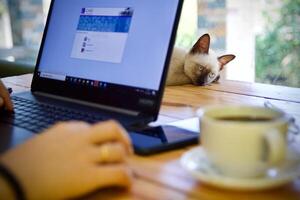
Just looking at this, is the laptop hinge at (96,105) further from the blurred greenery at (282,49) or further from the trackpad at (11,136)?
the blurred greenery at (282,49)

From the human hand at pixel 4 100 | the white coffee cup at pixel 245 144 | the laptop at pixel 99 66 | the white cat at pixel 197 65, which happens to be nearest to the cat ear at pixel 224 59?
the white cat at pixel 197 65

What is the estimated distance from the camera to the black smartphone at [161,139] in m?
0.62

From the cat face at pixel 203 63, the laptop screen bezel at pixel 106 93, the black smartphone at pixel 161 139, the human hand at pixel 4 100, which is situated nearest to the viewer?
the black smartphone at pixel 161 139

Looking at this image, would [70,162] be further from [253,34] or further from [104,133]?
[253,34]

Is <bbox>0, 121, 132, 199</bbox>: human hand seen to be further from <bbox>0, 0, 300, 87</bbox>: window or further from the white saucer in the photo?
<bbox>0, 0, 300, 87</bbox>: window

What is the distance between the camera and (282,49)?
6.57 ft

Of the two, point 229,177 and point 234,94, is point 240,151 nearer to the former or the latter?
point 229,177

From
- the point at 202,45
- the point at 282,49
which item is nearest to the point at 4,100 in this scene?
the point at 202,45

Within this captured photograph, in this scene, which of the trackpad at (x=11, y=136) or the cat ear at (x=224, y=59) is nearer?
the trackpad at (x=11, y=136)

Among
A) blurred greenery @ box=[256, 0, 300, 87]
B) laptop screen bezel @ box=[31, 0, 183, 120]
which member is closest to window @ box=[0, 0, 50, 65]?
blurred greenery @ box=[256, 0, 300, 87]

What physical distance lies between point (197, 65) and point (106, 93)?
498 mm

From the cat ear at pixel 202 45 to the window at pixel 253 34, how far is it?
0.58m

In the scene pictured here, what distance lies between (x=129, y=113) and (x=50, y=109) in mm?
186

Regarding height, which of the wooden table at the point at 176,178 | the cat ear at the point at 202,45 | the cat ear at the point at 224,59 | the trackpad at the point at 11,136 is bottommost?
the wooden table at the point at 176,178
